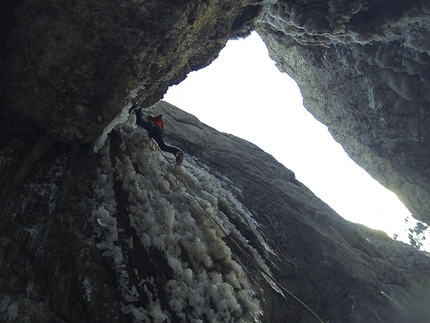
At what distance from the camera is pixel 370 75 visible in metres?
16.4

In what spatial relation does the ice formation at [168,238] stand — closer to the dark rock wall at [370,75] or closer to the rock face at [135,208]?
the rock face at [135,208]

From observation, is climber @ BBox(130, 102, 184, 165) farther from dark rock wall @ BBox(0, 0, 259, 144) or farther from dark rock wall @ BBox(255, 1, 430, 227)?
dark rock wall @ BBox(255, 1, 430, 227)

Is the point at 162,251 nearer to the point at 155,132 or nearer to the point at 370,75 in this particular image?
the point at 155,132

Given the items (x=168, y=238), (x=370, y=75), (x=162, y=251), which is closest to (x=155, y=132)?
(x=168, y=238)

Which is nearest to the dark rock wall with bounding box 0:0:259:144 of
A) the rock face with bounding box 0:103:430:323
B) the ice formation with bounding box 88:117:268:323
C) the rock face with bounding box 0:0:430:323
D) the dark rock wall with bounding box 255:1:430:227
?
the rock face with bounding box 0:0:430:323

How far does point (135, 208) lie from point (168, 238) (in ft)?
3.18

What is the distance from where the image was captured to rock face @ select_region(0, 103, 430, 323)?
231 inches

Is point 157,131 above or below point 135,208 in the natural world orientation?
above

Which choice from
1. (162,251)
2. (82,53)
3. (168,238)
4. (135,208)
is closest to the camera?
(82,53)

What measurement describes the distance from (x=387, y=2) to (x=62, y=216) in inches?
575

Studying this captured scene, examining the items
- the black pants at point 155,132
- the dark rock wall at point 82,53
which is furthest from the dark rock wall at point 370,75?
the dark rock wall at point 82,53

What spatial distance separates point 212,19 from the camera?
8.07 metres

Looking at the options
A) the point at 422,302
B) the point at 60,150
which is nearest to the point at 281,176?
the point at 422,302

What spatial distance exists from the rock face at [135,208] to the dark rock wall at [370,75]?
6.04ft
